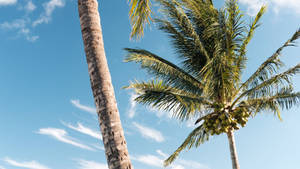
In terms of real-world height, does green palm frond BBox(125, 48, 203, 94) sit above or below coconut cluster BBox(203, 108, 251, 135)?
above

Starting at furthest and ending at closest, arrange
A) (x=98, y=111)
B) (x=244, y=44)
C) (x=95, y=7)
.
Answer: (x=244, y=44) → (x=95, y=7) → (x=98, y=111)

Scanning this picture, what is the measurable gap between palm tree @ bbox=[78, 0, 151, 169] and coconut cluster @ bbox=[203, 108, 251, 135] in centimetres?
637

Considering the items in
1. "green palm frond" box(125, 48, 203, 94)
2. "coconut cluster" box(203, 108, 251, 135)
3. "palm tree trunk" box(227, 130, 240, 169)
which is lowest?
"palm tree trunk" box(227, 130, 240, 169)

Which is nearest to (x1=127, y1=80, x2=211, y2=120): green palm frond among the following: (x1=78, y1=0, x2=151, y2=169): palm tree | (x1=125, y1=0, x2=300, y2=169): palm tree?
(x1=125, y1=0, x2=300, y2=169): palm tree

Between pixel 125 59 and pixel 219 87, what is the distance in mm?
3173

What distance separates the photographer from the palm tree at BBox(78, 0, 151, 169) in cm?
292

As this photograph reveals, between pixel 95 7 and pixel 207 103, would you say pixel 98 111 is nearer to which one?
pixel 95 7

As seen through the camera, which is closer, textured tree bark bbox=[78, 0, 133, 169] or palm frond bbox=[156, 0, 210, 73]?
textured tree bark bbox=[78, 0, 133, 169]

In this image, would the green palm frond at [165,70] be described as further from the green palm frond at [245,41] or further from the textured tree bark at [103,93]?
the textured tree bark at [103,93]

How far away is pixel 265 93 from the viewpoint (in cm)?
874

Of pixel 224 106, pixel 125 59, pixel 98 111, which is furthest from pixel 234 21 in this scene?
pixel 98 111

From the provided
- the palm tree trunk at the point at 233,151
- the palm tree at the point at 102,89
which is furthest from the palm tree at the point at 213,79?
the palm tree at the point at 102,89

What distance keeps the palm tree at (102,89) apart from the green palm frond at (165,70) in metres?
5.36

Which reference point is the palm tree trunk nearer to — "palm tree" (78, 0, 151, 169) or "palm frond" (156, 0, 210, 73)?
"palm frond" (156, 0, 210, 73)
